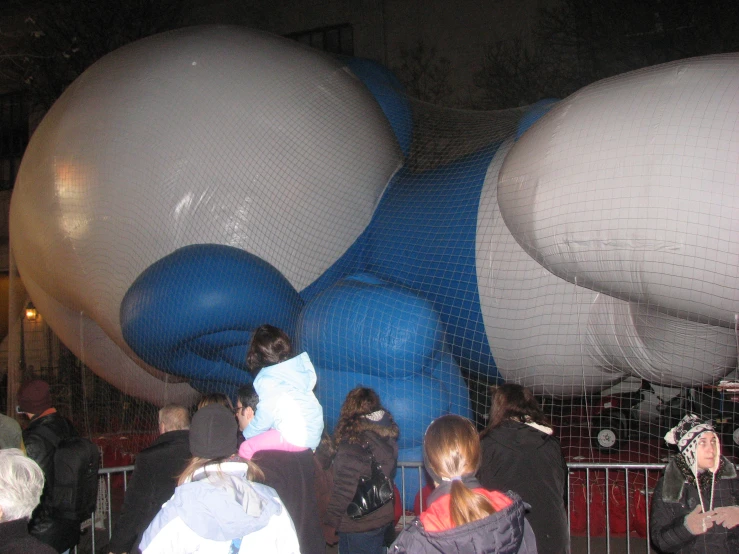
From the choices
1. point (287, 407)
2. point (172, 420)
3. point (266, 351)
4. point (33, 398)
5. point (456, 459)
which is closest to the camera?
point (456, 459)

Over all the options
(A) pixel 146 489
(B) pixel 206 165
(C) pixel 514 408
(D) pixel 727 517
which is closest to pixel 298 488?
(A) pixel 146 489

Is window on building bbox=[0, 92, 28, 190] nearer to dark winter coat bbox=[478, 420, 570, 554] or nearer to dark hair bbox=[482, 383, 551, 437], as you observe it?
dark hair bbox=[482, 383, 551, 437]

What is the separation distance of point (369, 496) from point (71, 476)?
1.29m

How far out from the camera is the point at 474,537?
1.68 meters

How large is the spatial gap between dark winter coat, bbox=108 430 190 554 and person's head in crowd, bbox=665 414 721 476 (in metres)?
1.74

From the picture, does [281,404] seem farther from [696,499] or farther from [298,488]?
[696,499]

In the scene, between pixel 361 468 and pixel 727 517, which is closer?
pixel 727 517

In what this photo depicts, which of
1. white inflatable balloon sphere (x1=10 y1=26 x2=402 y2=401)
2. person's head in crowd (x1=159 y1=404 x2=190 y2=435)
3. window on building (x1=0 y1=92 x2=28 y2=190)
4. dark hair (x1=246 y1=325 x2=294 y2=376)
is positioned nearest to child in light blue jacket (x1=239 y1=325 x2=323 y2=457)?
dark hair (x1=246 y1=325 x2=294 y2=376)

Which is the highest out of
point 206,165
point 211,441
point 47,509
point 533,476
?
point 206,165

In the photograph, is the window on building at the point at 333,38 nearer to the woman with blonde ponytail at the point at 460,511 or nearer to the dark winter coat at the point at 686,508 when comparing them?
the dark winter coat at the point at 686,508

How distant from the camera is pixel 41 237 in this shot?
491cm

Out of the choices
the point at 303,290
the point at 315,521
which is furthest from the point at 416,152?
the point at 315,521

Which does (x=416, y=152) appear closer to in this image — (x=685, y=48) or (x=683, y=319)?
(x=683, y=319)

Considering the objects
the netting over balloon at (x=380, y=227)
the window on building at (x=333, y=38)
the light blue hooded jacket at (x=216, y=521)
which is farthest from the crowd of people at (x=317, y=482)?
the window on building at (x=333, y=38)
